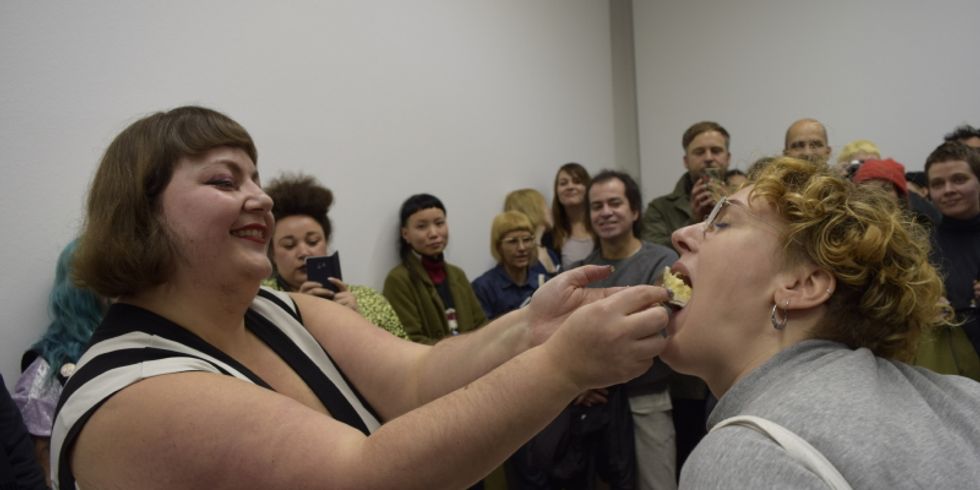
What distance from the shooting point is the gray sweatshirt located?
0.90 meters

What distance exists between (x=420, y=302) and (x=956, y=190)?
2657 mm

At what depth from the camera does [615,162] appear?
6.59 meters

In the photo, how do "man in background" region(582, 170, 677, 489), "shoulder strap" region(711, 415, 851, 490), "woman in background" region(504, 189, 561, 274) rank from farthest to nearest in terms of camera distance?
"woman in background" region(504, 189, 561, 274) → "man in background" region(582, 170, 677, 489) → "shoulder strap" region(711, 415, 851, 490)

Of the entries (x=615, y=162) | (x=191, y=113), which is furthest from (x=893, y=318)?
(x=615, y=162)

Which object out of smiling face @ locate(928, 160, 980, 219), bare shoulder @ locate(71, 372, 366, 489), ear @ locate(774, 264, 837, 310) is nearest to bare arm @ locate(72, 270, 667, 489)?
bare shoulder @ locate(71, 372, 366, 489)

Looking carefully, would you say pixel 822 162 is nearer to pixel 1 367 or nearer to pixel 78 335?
pixel 78 335

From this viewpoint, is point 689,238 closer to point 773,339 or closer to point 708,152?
point 773,339

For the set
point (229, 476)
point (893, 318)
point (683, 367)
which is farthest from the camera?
point (683, 367)

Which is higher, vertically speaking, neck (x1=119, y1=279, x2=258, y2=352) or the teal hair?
neck (x1=119, y1=279, x2=258, y2=352)

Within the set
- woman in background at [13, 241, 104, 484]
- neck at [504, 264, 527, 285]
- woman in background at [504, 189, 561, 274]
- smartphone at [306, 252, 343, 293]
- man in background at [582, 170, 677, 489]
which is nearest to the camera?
woman in background at [13, 241, 104, 484]

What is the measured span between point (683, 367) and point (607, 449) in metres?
1.83

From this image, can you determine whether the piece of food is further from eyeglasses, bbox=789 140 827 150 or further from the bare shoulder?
eyeglasses, bbox=789 140 827 150

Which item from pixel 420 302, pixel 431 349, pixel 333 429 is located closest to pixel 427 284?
pixel 420 302

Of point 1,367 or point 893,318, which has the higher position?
point 893,318
